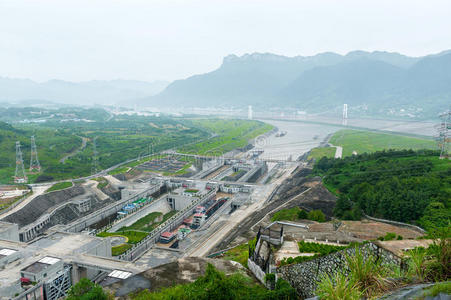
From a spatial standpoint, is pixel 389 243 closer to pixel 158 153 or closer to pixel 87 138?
pixel 158 153

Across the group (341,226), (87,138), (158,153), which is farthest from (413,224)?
(87,138)

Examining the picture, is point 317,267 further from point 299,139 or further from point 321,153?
point 299,139

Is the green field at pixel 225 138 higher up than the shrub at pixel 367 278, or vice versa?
the shrub at pixel 367 278

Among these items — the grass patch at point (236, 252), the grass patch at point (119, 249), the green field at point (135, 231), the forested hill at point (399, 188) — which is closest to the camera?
the grass patch at point (236, 252)

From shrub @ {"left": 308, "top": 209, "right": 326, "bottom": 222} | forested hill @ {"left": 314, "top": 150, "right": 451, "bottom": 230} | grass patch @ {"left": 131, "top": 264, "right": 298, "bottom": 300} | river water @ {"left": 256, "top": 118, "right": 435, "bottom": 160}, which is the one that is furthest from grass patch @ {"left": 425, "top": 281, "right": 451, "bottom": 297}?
river water @ {"left": 256, "top": 118, "right": 435, "bottom": 160}

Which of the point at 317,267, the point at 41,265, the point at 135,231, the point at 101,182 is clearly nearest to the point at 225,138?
the point at 101,182

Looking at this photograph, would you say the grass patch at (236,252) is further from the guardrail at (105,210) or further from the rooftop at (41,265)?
the guardrail at (105,210)

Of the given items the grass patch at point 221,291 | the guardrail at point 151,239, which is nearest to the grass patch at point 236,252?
the grass patch at point 221,291
